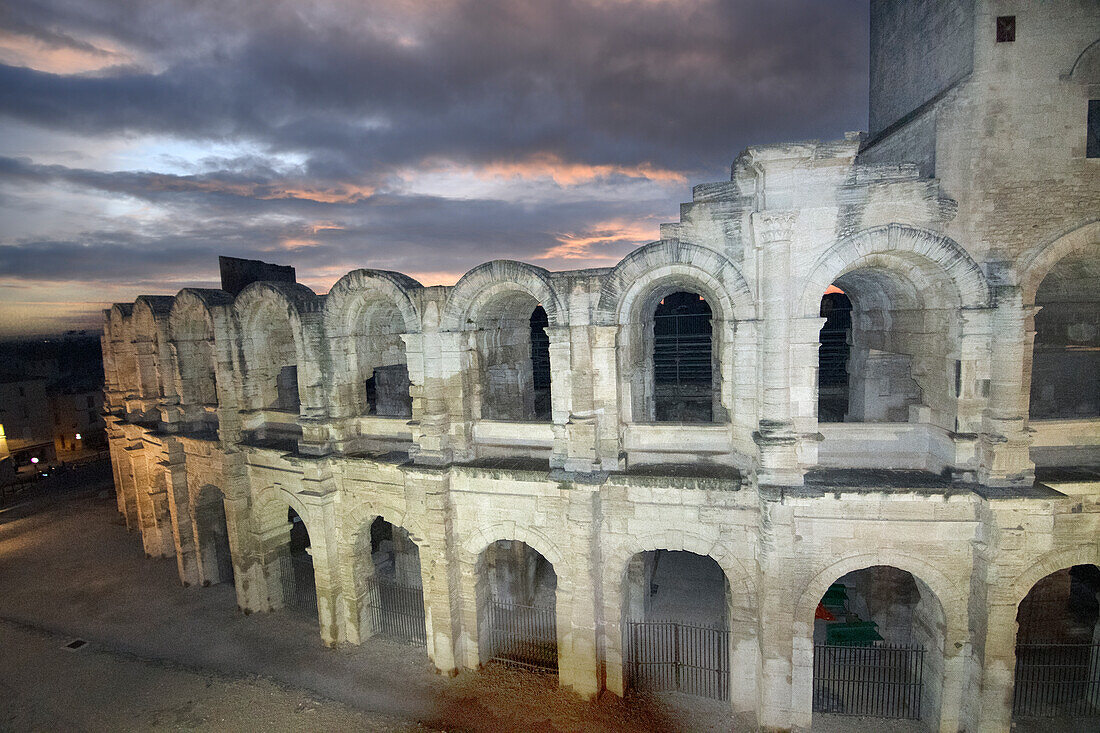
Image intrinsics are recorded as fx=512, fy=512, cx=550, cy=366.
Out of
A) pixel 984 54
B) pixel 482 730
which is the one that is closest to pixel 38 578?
pixel 482 730

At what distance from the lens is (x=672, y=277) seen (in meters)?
11.4

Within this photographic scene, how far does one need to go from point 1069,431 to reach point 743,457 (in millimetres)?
6246

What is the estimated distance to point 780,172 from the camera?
991cm

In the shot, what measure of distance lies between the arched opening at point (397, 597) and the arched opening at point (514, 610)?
2.17 meters

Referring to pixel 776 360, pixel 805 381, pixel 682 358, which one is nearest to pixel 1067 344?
pixel 805 381

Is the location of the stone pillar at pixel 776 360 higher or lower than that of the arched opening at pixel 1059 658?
higher

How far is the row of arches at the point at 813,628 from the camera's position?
1040 cm

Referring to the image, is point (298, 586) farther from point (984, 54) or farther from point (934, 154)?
point (984, 54)

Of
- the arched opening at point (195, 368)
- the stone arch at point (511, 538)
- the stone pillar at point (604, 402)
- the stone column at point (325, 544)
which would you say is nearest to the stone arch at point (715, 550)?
the stone pillar at point (604, 402)

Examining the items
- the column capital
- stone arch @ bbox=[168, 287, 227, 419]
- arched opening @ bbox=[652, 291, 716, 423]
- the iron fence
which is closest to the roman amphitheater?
the column capital

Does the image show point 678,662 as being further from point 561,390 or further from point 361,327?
point 361,327

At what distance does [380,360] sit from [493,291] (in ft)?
17.0

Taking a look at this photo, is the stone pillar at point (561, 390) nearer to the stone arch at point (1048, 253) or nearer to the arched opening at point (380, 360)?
the arched opening at point (380, 360)

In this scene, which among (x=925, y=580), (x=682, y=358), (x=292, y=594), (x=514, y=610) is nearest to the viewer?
(x=925, y=580)
